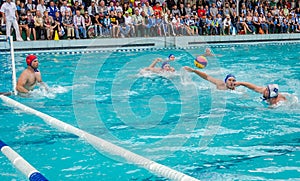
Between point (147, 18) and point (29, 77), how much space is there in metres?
9.15

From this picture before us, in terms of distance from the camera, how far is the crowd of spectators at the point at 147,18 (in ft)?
47.8

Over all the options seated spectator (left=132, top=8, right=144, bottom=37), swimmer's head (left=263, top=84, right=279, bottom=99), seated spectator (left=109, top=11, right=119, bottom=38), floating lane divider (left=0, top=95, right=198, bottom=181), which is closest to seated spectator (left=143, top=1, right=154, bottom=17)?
seated spectator (left=132, top=8, right=144, bottom=37)

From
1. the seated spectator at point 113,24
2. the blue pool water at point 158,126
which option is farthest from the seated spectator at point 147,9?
the blue pool water at point 158,126

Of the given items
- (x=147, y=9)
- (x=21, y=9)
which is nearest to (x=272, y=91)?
(x=21, y=9)

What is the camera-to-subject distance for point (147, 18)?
643 inches

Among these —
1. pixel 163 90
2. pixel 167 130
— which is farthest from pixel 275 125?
pixel 163 90

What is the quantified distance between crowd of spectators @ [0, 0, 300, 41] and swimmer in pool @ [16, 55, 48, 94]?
6.73m

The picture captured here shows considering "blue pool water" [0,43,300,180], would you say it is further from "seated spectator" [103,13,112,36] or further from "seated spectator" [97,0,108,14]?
"seated spectator" [97,0,108,14]

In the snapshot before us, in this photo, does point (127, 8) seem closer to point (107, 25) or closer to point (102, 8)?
point (102, 8)

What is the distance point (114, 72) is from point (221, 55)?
462cm

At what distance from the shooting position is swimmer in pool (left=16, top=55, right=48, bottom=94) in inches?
304

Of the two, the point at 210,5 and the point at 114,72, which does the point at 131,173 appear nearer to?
the point at 114,72

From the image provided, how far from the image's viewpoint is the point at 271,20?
19.5m

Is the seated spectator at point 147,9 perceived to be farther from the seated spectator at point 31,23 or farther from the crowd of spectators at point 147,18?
the seated spectator at point 31,23
